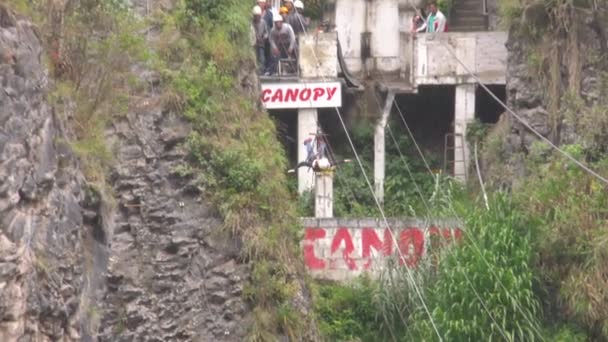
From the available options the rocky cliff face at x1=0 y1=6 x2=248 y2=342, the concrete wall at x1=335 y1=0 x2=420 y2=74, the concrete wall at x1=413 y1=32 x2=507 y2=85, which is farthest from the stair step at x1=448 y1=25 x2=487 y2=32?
the rocky cliff face at x1=0 y1=6 x2=248 y2=342

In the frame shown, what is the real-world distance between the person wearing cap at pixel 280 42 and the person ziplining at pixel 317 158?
1432 mm

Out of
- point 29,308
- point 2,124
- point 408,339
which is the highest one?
point 2,124

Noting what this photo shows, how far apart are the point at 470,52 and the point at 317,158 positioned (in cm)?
410

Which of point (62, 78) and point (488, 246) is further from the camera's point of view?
point (488, 246)

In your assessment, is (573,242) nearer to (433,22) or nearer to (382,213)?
(382,213)

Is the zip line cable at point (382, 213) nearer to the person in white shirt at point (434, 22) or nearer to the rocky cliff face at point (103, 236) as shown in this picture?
the person in white shirt at point (434, 22)

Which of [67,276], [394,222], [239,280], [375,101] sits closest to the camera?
[67,276]

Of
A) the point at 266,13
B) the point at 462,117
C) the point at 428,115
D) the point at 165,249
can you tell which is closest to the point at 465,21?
the point at 428,115

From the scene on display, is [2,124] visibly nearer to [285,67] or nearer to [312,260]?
[312,260]

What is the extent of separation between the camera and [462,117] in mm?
30250

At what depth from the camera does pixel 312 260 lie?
2681 centimetres

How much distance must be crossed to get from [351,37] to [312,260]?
21.9ft

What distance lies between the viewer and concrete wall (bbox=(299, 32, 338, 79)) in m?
29.0

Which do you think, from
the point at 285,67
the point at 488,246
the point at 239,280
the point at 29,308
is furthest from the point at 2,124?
the point at 285,67
